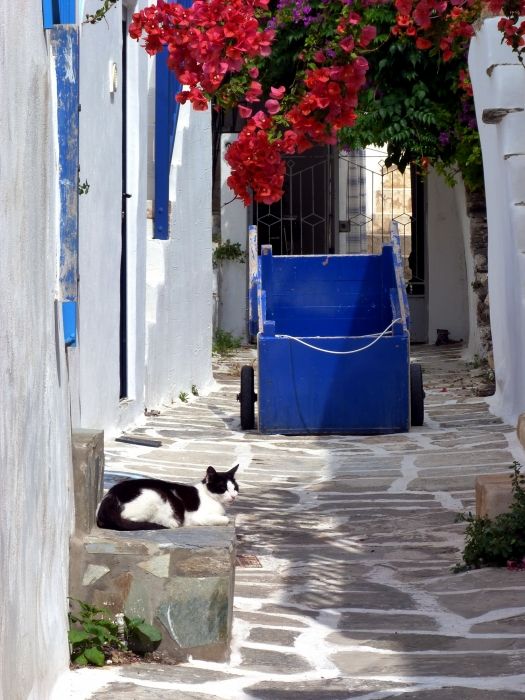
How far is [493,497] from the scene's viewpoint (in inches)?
210

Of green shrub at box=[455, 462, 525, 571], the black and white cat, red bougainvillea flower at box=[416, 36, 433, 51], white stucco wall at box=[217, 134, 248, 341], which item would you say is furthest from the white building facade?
white stucco wall at box=[217, 134, 248, 341]

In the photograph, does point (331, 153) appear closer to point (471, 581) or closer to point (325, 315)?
point (325, 315)

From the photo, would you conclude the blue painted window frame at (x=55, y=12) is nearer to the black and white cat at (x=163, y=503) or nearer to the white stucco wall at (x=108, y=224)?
the black and white cat at (x=163, y=503)

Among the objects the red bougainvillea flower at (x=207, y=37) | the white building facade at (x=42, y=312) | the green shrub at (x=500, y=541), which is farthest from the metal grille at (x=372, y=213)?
the red bougainvillea flower at (x=207, y=37)

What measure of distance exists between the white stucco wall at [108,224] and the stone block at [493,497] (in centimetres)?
237

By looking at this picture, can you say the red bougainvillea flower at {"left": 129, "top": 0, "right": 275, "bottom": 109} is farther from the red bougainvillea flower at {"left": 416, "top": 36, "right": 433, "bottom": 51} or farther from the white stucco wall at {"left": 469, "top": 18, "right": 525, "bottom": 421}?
the white stucco wall at {"left": 469, "top": 18, "right": 525, "bottom": 421}

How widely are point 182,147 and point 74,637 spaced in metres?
8.19

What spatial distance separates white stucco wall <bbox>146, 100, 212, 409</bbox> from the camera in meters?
10.3

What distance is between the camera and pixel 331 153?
15984 mm

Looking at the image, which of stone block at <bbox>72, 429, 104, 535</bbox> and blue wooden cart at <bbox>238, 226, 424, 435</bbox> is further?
blue wooden cart at <bbox>238, 226, 424, 435</bbox>

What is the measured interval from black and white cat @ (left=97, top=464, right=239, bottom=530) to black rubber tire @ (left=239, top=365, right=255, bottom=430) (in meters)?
3.44

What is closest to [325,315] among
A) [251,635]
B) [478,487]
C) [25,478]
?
[478,487]

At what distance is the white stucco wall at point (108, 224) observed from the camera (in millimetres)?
7512

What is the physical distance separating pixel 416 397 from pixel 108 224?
272 centimetres
